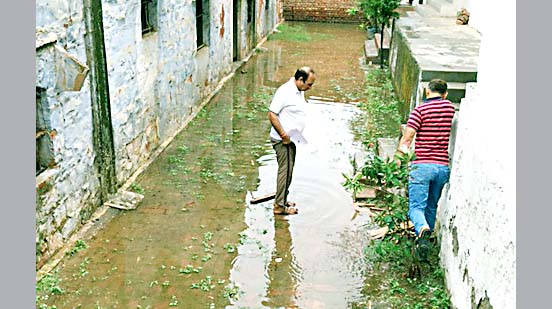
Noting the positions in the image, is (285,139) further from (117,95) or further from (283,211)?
(117,95)

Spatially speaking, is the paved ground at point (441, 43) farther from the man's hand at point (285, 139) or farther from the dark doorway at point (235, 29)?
the dark doorway at point (235, 29)

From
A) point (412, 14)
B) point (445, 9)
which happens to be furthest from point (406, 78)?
point (412, 14)

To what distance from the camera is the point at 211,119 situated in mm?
11070

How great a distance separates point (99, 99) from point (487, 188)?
4.62 metres

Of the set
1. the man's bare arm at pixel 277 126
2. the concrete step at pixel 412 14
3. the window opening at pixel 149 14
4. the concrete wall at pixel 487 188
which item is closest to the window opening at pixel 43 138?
the man's bare arm at pixel 277 126

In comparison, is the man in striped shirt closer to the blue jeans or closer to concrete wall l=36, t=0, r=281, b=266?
the blue jeans

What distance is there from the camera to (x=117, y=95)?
7375mm

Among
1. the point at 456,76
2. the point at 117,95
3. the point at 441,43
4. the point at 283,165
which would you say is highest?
the point at 441,43

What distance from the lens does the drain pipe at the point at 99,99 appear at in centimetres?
654

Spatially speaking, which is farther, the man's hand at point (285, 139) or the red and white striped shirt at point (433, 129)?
the man's hand at point (285, 139)

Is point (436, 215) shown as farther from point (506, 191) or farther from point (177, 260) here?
point (177, 260)

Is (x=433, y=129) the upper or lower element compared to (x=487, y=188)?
upper

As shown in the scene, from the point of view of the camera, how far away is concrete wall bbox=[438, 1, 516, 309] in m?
3.77

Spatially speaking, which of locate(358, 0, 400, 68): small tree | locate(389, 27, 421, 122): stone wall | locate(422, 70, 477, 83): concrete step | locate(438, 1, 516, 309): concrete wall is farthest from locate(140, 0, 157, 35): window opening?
locate(358, 0, 400, 68): small tree
